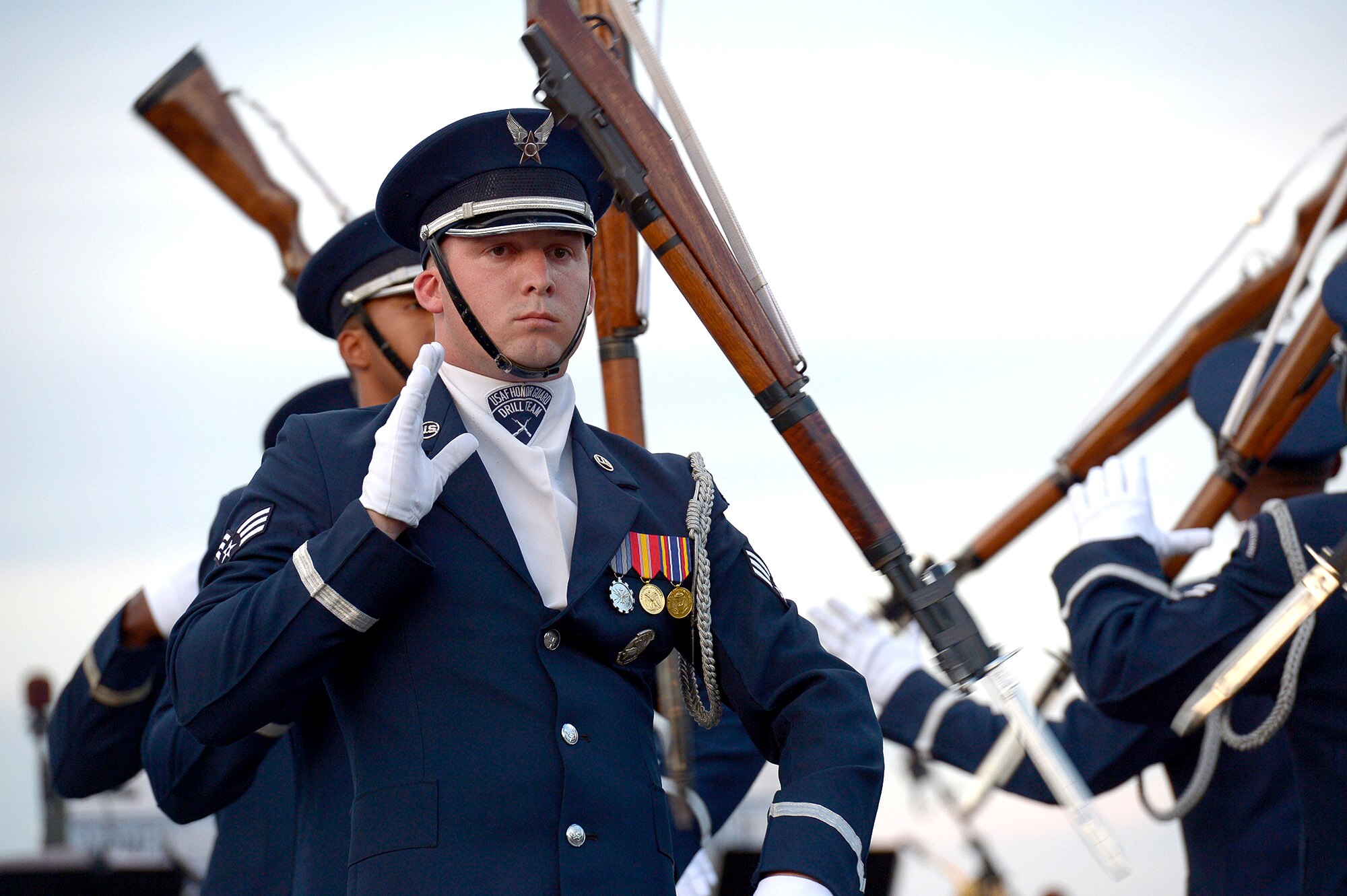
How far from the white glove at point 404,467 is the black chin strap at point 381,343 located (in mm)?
1609

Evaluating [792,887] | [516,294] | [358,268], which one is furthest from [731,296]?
[358,268]

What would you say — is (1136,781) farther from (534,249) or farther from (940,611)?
(534,249)

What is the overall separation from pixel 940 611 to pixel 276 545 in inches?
47.6

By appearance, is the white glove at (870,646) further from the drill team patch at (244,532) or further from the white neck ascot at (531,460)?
the drill team patch at (244,532)

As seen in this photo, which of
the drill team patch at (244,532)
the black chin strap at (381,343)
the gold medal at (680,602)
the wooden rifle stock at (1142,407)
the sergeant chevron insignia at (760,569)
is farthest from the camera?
the wooden rifle stock at (1142,407)

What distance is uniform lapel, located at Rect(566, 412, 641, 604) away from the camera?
8.96ft

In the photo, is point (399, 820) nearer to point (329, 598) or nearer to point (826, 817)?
point (329, 598)

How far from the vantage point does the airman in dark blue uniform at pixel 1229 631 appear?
4125mm

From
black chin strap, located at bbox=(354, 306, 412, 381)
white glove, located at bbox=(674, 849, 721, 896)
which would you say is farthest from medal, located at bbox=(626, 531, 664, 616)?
white glove, located at bbox=(674, 849, 721, 896)

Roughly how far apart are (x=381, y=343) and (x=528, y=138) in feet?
4.49

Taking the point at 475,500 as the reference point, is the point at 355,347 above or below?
above

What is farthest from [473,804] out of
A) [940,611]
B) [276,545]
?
[940,611]

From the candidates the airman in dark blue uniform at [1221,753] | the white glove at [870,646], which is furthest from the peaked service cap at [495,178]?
the white glove at [870,646]

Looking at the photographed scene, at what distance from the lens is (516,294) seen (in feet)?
9.20
